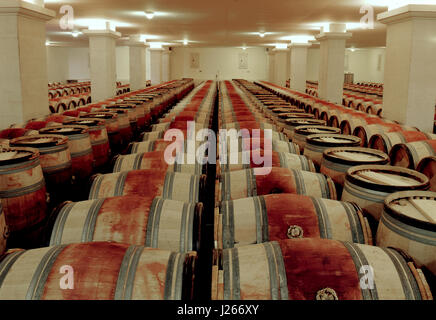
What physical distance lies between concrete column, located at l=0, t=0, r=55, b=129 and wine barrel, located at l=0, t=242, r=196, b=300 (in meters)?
5.85

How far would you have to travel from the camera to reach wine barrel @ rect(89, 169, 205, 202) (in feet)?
9.53

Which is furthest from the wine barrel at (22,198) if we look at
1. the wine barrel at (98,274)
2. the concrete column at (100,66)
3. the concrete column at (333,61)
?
the concrete column at (333,61)

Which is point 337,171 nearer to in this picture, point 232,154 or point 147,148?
point 232,154

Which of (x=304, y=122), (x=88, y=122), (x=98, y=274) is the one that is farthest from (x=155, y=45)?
(x=98, y=274)

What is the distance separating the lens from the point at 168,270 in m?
1.72

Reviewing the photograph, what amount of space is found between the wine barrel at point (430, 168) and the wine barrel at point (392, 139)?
44.2 inches

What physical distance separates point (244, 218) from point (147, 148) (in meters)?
2.18

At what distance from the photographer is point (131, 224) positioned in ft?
7.43

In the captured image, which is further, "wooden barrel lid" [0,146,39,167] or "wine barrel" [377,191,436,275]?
"wooden barrel lid" [0,146,39,167]

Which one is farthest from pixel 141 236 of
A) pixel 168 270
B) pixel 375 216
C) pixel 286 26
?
pixel 286 26

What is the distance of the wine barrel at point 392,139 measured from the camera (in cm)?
475

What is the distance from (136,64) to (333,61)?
9995mm

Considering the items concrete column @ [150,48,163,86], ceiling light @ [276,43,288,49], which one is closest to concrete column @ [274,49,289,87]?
ceiling light @ [276,43,288,49]

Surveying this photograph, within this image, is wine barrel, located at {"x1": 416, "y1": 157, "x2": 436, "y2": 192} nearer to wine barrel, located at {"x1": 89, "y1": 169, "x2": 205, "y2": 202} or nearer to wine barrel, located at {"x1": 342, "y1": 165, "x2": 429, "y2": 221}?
wine barrel, located at {"x1": 342, "y1": 165, "x2": 429, "y2": 221}
